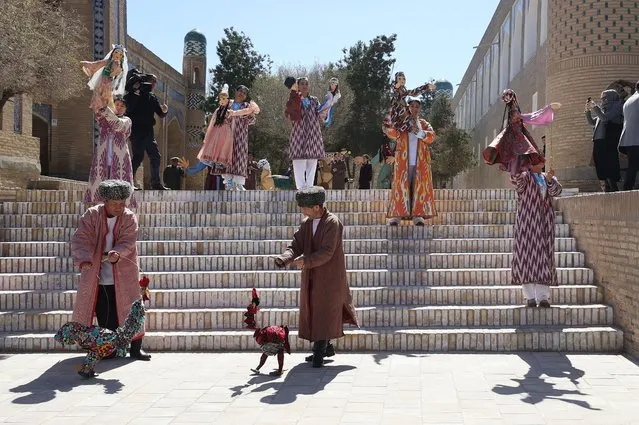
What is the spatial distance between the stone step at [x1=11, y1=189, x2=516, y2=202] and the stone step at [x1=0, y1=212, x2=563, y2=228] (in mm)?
700

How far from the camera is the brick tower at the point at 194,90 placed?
3192 cm

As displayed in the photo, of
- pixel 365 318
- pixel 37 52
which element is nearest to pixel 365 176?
pixel 37 52

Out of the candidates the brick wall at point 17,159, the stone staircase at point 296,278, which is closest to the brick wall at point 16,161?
the brick wall at point 17,159

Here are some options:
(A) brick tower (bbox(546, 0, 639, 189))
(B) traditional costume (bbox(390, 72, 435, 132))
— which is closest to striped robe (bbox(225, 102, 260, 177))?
(B) traditional costume (bbox(390, 72, 435, 132))

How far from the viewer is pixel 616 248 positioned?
710 cm

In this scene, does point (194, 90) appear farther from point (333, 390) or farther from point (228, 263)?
point (333, 390)

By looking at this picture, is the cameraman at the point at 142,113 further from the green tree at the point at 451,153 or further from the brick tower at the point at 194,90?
the green tree at the point at 451,153

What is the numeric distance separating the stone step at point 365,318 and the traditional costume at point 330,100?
13.5 ft

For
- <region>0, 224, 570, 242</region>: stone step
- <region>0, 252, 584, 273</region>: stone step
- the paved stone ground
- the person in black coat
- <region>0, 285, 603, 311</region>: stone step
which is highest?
the person in black coat

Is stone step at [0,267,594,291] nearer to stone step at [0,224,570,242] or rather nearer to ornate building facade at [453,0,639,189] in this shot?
stone step at [0,224,570,242]

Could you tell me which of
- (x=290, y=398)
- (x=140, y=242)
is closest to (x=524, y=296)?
(x=290, y=398)

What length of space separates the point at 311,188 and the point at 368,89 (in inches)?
1131

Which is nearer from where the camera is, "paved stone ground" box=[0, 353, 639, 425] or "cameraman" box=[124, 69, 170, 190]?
"paved stone ground" box=[0, 353, 639, 425]

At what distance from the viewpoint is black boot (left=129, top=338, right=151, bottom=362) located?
658 cm
